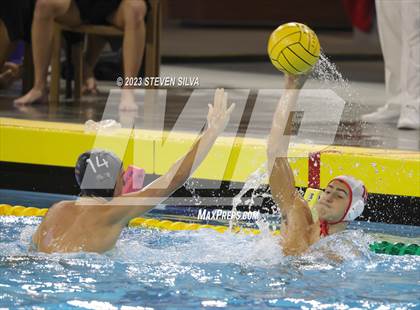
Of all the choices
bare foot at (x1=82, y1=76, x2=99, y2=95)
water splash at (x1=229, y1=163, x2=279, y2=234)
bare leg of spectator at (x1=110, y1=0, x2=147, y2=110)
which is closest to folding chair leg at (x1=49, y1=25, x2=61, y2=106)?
bare leg of spectator at (x1=110, y1=0, x2=147, y2=110)

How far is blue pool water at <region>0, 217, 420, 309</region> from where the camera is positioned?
369cm

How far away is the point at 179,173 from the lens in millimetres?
3844

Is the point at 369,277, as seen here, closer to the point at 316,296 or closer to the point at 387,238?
the point at 316,296

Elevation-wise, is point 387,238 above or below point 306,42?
below

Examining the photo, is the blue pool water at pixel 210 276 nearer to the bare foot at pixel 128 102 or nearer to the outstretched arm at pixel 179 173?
the outstretched arm at pixel 179 173

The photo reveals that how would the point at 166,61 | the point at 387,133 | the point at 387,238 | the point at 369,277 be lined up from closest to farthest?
the point at 369,277, the point at 387,238, the point at 387,133, the point at 166,61

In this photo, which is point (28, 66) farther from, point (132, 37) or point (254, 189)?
point (254, 189)

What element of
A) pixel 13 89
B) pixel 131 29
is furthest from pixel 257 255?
pixel 13 89

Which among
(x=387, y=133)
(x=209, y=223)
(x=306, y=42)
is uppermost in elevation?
(x=306, y=42)

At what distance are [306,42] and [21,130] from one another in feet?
7.60

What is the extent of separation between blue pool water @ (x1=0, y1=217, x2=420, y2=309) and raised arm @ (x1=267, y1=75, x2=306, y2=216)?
0.71 ft

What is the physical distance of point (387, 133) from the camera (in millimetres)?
6172

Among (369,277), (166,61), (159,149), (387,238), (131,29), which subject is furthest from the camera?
(166,61)

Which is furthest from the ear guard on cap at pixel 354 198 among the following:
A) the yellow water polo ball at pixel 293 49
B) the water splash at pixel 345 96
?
the water splash at pixel 345 96
